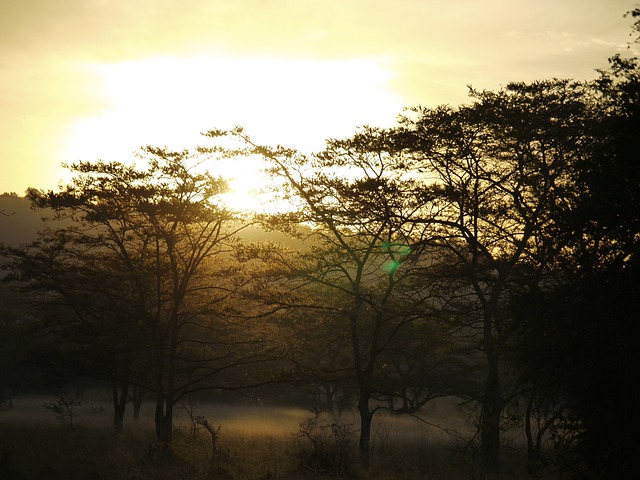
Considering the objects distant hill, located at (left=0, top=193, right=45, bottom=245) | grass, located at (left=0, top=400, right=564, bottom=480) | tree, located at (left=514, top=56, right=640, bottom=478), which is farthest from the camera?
distant hill, located at (left=0, top=193, right=45, bottom=245)

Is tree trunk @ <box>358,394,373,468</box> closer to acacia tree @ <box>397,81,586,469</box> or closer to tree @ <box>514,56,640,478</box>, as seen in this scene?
acacia tree @ <box>397,81,586,469</box>

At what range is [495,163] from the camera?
20812 millimetres

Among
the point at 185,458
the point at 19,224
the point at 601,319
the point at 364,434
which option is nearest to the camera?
the point at 601,319

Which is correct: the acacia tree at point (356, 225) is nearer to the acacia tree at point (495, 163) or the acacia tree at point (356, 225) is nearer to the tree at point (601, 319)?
the acacia tree at point (495, 163)

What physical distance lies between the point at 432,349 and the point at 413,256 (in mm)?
15515

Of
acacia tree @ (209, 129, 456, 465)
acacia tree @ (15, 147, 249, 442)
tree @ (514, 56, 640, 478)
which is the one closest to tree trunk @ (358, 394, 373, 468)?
acacia tree @ (209, 129, 456, 465)

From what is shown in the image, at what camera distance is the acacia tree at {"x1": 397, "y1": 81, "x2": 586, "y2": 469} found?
1962 centimetres

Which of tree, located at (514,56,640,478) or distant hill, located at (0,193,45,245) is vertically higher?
distant hill, located at (0,193,45,245)

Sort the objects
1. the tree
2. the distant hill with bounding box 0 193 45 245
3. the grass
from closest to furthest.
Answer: the tree < the grass < the distant hill with bounding box 0 193 45 245

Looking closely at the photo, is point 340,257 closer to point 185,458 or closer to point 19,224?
point 185,458

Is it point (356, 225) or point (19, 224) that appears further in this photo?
point (19, 224)

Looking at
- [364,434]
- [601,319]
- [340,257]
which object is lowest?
[364,434]

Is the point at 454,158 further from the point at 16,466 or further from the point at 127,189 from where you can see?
the point at 16,466

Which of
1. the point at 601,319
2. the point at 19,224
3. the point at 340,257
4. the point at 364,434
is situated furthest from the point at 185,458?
the point at 19,224
